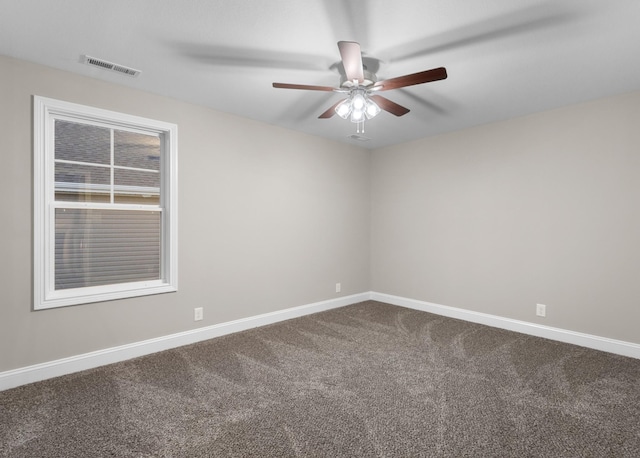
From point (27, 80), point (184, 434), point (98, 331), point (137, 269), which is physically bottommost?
point (184, 434)

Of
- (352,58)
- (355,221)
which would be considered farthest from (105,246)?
(355,221)

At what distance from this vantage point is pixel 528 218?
386 cm

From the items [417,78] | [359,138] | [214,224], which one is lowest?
[214,224]

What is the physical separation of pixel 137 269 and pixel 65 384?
1097 mm

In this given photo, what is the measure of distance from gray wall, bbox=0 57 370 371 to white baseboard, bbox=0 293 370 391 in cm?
6

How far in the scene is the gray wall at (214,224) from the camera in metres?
2.62

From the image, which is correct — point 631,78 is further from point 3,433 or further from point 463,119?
point 3,433

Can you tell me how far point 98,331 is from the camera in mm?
2980

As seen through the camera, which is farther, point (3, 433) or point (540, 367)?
point (540, 367)

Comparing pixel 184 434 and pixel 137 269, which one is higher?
pixel 137 269

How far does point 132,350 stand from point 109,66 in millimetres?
2449

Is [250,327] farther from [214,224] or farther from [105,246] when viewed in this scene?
[105,246]

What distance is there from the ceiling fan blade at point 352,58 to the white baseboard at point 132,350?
2.89 metres

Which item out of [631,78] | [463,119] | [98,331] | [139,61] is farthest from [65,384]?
[631,78]
